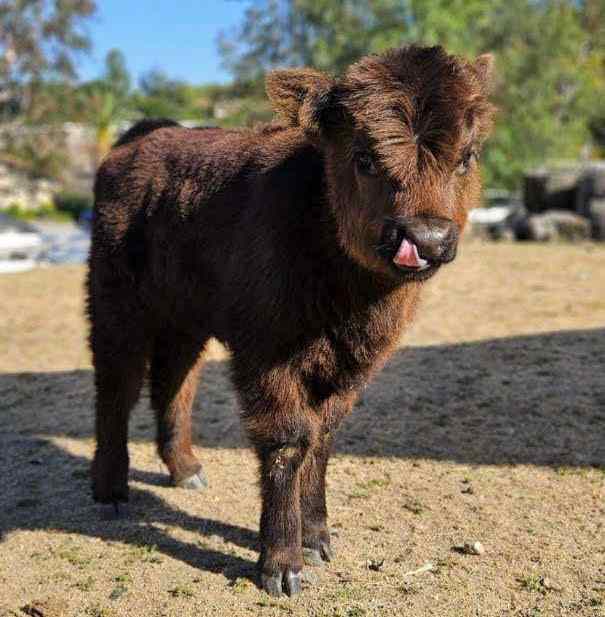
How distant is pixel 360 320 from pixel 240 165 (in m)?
1.13

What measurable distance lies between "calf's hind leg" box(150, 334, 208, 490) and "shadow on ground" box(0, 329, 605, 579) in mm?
277

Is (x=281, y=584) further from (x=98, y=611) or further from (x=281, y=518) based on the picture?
(x=98, y=611)

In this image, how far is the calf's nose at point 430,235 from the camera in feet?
10.3

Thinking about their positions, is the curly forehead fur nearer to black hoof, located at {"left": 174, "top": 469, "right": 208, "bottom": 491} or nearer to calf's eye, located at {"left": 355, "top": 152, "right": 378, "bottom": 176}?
calf's eye, located at {"left": 355, "top": 152, "right": 378, "bottom": 176}

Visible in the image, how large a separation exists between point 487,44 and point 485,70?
2916 cm

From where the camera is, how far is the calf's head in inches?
128

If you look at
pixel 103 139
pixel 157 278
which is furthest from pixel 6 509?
pixel 103 139

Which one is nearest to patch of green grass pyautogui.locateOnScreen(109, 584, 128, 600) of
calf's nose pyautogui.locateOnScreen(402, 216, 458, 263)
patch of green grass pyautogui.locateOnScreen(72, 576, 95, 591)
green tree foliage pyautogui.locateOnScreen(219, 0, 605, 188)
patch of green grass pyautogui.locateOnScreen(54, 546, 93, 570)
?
patch of green grass pyautogui.locateOnScreen(72, 576, 95, 591)

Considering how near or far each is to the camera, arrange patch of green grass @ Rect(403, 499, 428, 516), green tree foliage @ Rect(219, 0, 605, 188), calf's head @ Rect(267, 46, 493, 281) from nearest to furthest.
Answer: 1. calf's head @ Rect(267, 46, 493, 281)
2. patch of green grass @ Rect(403, 499, 428, 516)
3. green tree foliage @ Rect(219, 0, 605, 188)

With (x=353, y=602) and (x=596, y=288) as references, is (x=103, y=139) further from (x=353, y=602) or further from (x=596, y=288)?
(x=353, y=602)

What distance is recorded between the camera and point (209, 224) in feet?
14.2

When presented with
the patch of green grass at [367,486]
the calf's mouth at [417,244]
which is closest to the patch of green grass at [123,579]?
the patch of green grass at [367,486]

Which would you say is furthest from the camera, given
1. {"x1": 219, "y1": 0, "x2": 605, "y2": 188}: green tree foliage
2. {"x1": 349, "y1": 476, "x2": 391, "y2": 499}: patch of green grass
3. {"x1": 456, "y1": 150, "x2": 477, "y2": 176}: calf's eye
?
{"x1": 219, "y1": 0, "x2": 605, "y2": 188}: green tree foliage

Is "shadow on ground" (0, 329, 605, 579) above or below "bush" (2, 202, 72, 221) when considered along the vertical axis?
above
